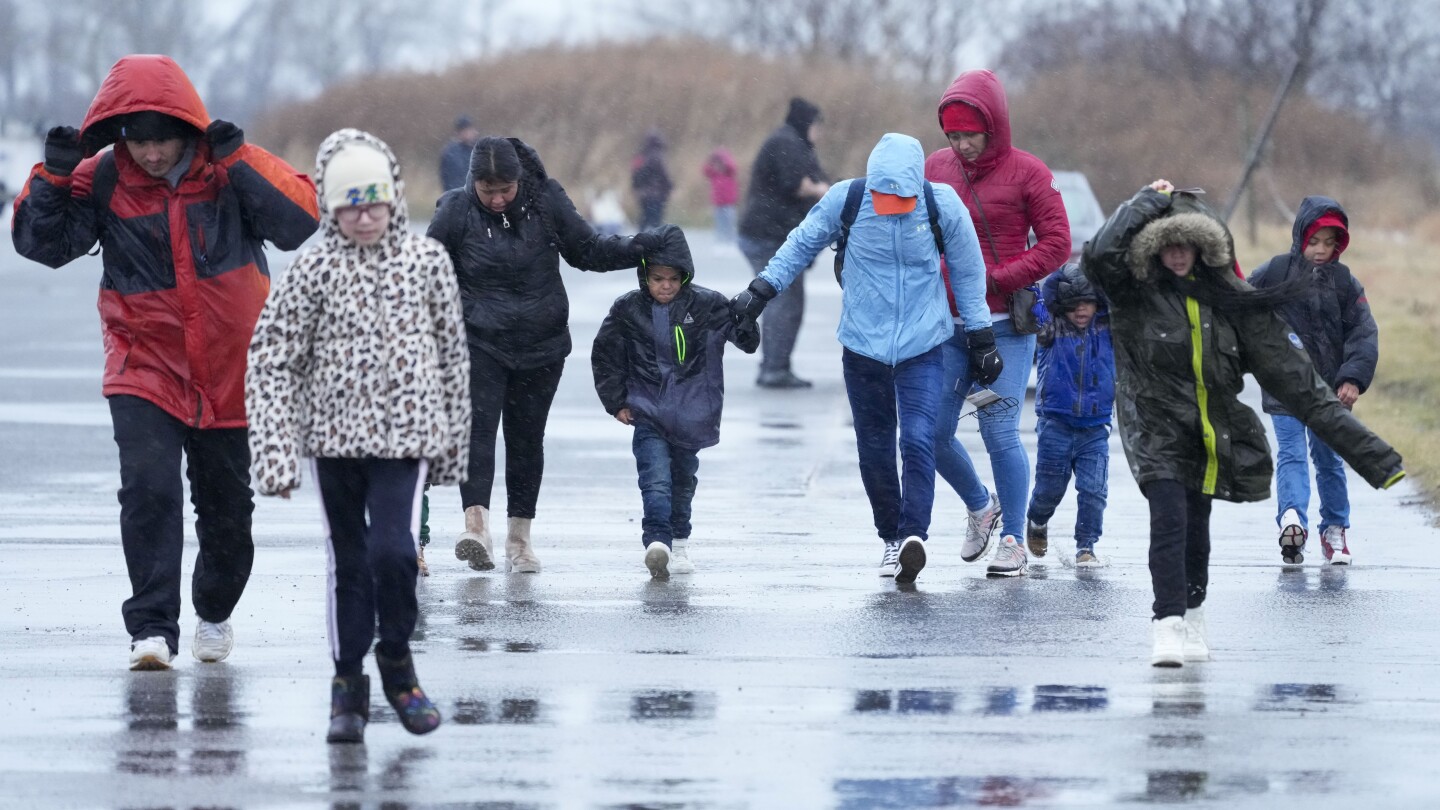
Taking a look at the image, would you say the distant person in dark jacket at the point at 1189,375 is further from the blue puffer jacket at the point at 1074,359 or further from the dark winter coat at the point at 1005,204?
the blue puffer jacket at the point at 1074,359

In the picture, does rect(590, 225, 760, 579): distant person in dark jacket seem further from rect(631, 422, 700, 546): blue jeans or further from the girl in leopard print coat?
the girl in leopard print coat

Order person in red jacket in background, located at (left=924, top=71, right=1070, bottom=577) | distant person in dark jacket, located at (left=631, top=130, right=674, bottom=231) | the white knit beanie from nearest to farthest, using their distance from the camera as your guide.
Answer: the white knit beanie, person in red jacket in background, located at (left=924, top=71, right=1070, bottom=577), distant person in dark jacket, located at (left=631, top=130, right=674, bottom=231)

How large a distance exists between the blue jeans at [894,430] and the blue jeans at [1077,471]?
2.70ft

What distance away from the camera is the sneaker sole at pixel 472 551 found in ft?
30.0

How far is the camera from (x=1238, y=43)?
5512cm

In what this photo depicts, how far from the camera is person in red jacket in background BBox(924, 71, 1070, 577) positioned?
29.5 ft

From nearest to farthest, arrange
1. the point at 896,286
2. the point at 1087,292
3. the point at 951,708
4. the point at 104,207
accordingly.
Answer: the point at 951,708 → the point at 104,207 → the point at 896,286 → the point at 1087,292

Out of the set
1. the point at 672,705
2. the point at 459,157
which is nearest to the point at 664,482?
the point at 672,705

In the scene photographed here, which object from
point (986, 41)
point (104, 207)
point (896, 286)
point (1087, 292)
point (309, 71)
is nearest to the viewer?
point (104, 207)

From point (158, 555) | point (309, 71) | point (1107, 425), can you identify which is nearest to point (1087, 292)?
point (1107, 425)

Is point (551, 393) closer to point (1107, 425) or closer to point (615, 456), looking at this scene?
point (1107, 425)

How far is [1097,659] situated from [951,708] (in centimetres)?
94

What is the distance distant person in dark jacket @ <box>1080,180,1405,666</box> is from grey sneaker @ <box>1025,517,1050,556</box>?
7.80 ft

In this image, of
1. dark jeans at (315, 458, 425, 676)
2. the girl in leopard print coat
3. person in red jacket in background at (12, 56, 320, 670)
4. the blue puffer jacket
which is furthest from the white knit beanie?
the blue puffer jacket
